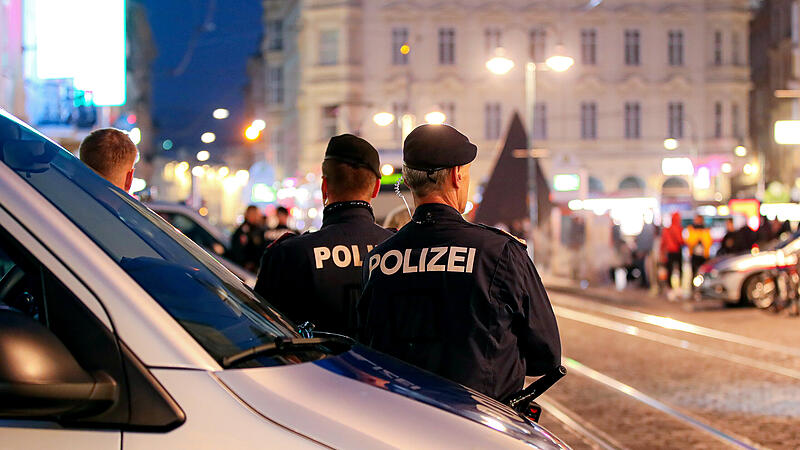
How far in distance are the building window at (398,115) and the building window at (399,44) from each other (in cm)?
248

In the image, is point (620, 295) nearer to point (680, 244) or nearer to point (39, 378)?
point (680, 244)

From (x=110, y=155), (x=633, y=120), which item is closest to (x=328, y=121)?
(x=633, y=120)

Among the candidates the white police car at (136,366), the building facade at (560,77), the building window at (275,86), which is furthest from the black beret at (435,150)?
the building window at (275,86)

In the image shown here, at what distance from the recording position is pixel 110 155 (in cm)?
462

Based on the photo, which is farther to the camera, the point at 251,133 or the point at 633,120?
the point at 633,120

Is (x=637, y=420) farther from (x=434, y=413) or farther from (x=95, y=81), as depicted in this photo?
(x=95, y=81)

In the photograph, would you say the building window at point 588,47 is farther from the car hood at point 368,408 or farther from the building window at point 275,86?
the car hood at point 368,408

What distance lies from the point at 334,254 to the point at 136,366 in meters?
2.22

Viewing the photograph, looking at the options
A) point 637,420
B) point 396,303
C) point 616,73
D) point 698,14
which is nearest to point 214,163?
point 616,73

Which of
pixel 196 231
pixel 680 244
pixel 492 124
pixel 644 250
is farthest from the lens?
pixel 492 124

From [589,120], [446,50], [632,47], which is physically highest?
[632,47]

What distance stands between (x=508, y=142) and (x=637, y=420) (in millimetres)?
27222

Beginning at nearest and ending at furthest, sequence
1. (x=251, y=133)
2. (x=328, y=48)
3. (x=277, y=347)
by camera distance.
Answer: (x=277, y=347)
(x=251, y=133)
(x=328, y=48)

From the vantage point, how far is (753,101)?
78750mm
